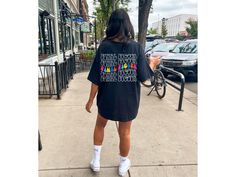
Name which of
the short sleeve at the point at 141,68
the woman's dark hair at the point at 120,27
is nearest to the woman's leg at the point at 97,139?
the short sleeve at the point at 141,68

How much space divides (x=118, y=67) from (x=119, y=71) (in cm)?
4

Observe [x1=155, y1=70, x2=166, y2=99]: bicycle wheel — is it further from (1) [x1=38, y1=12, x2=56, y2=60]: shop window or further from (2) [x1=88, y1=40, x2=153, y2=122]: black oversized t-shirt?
(1) [x1=38, y1=12, x2=56, y2=60]: shop window

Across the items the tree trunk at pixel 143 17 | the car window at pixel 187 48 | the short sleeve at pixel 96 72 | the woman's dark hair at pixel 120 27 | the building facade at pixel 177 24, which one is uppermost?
the building facade at pixel 177 24

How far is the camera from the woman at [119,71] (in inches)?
87.2

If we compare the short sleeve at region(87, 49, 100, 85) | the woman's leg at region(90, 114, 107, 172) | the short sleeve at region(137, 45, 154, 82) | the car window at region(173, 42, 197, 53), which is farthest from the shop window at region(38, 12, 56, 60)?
the short sleeve at region(137, 45, 154, 82)

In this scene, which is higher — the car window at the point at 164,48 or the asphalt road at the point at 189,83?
the car window at the point at 164,48

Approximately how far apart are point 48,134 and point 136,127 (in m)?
1.54

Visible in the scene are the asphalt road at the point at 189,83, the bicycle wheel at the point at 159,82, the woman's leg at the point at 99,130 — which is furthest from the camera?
the asphalt road at the point at 189,83

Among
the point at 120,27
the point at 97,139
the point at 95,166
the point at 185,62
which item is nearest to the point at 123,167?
the point at 95,166

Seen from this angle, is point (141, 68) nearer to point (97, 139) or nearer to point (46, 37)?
point (97, 139)

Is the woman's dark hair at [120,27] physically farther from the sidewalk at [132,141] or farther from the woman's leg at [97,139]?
the sidewalk at [132,141]

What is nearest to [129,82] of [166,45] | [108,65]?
[108,65]

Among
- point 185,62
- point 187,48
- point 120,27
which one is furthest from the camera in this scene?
point 187,48

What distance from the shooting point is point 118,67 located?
2242 mm
